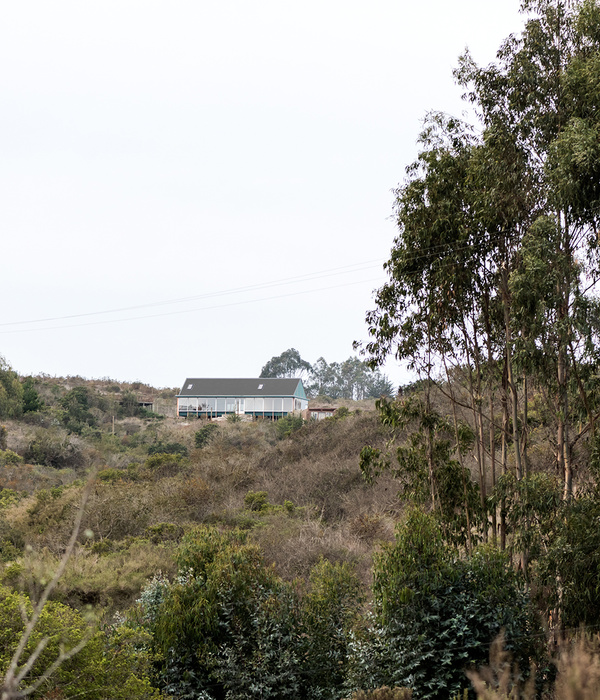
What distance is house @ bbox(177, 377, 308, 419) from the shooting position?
4822 cm

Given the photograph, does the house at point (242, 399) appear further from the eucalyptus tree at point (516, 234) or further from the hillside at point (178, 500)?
the eucalyptus tree at point (516, 234)

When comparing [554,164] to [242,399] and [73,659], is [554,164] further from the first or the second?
[242,399]

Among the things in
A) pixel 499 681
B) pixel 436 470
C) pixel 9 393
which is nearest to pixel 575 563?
pixel 499 681

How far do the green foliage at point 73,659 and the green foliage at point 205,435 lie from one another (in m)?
23.2

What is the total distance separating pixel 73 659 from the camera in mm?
6832

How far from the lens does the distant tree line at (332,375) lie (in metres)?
68.4

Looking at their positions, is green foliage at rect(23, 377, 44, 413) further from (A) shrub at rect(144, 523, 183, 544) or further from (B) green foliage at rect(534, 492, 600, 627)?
(B) green foliage at rect(534, 492, 600, 627)

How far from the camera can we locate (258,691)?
8383 millimetres

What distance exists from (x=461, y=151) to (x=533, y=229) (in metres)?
2.72

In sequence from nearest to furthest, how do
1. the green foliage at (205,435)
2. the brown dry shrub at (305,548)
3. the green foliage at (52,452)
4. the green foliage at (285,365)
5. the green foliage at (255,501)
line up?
1. the brown dry shrub at (305,548)
2. the green foliage at (255,501)
3. the green foliage at (52,452)
4. the green foliage at (205,435)
5. the green foliage at (285,365)

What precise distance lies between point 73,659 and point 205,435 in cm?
2457

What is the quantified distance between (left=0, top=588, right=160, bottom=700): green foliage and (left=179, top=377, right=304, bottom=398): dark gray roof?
41103 mm

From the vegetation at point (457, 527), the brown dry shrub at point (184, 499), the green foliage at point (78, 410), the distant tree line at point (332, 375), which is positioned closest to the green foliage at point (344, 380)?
the distant tree line at point (332, 375)

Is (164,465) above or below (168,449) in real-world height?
below
